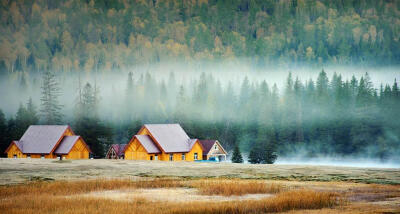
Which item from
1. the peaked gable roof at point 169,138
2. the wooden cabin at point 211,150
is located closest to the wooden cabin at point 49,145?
the peaked gable roof at point 169,138

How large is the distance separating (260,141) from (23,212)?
130307 mm

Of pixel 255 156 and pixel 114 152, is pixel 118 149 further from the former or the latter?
pixel 255 156

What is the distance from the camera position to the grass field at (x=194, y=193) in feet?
132

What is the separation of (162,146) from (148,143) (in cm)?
281

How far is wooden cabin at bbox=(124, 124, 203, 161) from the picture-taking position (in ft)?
391

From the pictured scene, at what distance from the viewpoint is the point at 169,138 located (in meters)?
124

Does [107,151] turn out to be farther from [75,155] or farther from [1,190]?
[1,190]

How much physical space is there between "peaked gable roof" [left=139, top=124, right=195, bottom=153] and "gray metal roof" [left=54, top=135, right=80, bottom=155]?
14378 mm

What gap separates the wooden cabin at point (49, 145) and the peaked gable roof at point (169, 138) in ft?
45.4

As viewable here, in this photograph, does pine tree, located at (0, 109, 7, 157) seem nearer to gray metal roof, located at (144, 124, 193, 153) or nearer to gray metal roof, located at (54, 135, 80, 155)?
gray metal roof, located at (54, 135, 80, 155)

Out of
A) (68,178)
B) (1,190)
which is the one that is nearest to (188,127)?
(68,178)

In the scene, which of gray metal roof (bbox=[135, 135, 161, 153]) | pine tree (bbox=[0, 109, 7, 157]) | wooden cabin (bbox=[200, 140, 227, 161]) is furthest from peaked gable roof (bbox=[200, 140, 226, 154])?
pine tree (bbox=[0, 109, 7, 157])

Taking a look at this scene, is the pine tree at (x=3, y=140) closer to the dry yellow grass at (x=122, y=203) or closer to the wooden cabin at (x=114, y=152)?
the wooden cabin at (x=114, y=152)

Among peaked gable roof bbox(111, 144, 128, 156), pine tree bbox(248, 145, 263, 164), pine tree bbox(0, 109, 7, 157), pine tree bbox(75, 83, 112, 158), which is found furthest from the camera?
peaked gable roof bbox(111, 144, 128, 156)
